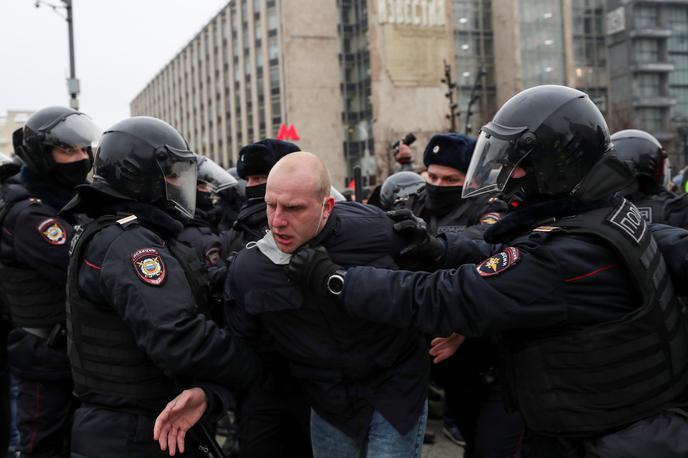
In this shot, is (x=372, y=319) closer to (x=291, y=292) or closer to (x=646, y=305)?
(x=291, y=292)

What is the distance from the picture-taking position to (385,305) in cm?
228

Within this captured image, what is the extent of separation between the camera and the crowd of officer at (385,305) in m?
2.11

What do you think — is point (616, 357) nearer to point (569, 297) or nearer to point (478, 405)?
point (569, 297)

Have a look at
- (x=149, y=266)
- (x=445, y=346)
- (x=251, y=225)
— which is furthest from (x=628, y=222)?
(x=251, y=225)

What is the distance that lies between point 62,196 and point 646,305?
3.29m

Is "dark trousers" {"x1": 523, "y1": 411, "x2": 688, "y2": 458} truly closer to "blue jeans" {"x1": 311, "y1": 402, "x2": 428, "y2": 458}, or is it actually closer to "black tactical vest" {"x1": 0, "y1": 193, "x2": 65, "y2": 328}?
"blue jeans" {"x1": 311, "y1": 402, "x2": 428, "y2": 458}

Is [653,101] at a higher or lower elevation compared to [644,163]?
higher

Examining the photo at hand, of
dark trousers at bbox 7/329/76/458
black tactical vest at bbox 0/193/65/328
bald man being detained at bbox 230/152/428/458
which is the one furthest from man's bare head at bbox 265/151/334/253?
dark trousers at bbox 7/329/76/458

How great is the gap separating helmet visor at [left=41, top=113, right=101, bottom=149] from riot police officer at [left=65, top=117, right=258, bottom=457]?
42.3 inches

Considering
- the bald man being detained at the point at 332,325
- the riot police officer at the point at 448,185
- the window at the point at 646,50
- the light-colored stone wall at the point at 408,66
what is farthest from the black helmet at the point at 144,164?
the window at the point at 646,50

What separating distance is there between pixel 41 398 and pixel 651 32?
220ft

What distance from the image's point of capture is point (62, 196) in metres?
3.78

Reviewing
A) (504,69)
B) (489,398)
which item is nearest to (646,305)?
(489,398)

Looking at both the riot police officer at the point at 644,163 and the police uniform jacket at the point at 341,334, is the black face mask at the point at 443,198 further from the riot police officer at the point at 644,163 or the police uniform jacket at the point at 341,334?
the police uniform jacket at the point at 341,334
